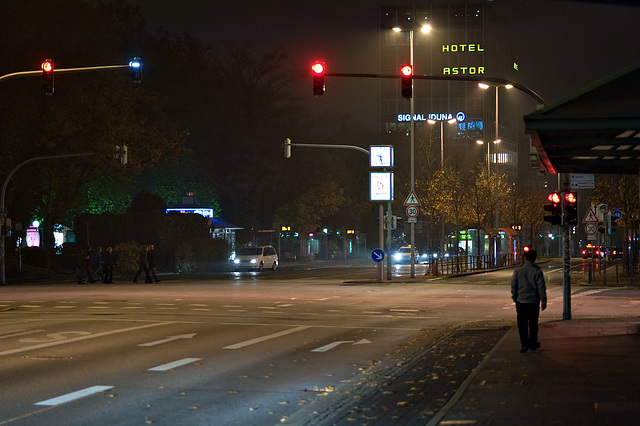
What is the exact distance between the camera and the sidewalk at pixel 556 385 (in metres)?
9.41

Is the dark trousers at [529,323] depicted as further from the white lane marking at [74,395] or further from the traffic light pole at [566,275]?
the white lane marking at [74,395]

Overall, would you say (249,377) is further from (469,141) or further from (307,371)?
(469,141)

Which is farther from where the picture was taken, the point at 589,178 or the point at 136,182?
the point at 136,182

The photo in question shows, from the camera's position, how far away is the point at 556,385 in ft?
37.5

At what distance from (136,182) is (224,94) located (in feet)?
37.5

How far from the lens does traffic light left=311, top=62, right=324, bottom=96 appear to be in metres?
27.7

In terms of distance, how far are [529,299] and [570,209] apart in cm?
718

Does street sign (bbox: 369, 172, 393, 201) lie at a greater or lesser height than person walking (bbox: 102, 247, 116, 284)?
greater

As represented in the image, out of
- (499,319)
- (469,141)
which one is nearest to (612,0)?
(499,319)

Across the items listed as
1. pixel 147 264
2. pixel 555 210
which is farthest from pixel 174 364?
pixel 147 264

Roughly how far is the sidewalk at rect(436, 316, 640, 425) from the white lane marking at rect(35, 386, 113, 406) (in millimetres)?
4364

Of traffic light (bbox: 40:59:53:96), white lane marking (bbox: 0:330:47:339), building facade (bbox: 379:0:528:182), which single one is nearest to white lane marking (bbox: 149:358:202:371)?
white lane marking (bbox: 0:330:47:339)

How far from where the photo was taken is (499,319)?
22781mm

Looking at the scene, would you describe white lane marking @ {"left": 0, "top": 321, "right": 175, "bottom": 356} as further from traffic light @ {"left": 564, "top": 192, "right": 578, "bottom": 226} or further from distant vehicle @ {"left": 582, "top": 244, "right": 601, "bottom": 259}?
distant vehicle @ {"left": 582, "top": 244, "right": 601, "bottom": 259}
